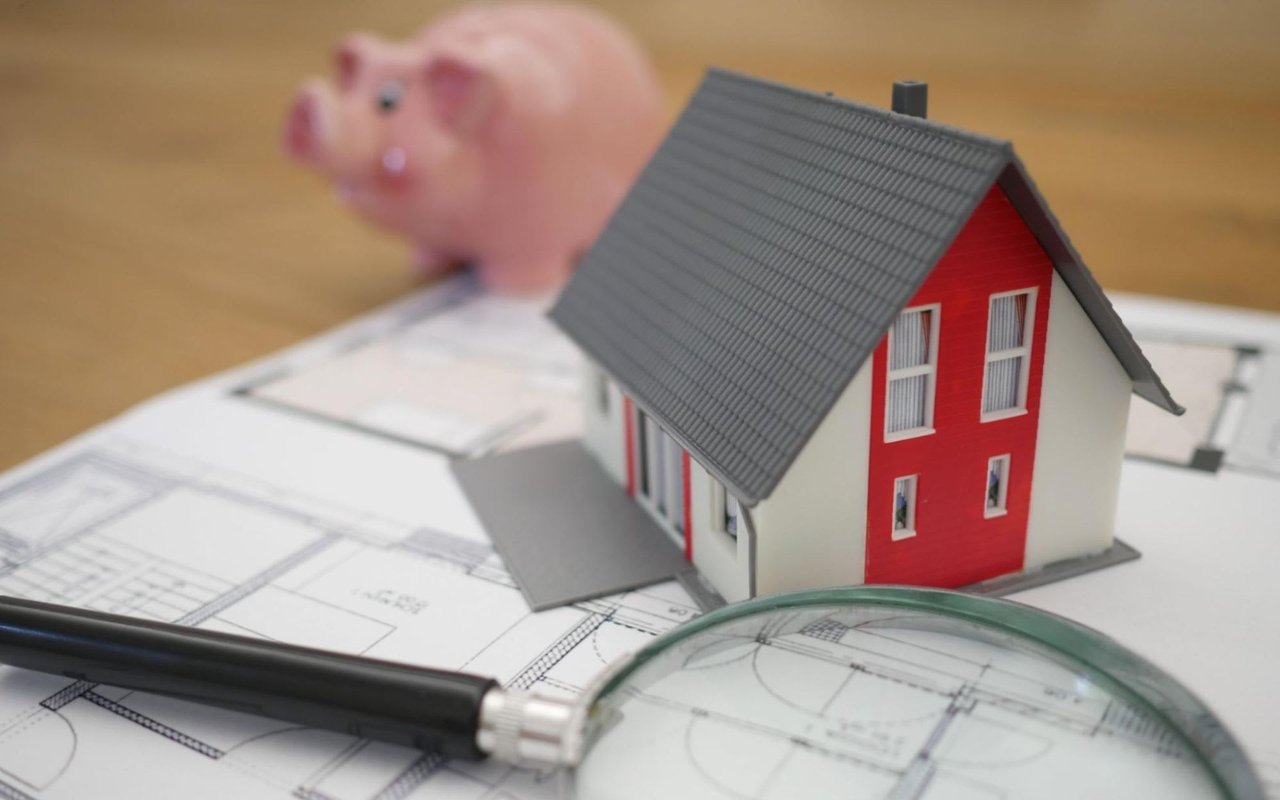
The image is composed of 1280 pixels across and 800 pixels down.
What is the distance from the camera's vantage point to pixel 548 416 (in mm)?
1351

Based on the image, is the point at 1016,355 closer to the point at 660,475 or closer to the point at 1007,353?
the point at 1007,353

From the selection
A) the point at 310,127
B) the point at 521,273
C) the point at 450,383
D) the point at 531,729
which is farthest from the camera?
the point at 521,273

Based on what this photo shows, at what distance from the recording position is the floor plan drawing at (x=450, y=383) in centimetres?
133

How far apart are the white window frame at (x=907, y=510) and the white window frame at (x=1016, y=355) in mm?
72

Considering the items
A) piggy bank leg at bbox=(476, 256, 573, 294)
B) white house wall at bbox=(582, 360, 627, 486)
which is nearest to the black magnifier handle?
white house wall at bbox=(582, 360, 627, 486)

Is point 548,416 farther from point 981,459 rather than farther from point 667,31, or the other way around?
point 667,31

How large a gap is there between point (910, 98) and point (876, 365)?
22 cm

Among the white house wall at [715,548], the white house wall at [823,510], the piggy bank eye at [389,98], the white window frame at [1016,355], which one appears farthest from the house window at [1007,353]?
the piggy bank eye at [389,98]

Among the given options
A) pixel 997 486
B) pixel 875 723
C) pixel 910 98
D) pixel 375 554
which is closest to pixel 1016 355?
pixel 997 486

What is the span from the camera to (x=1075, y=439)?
3.14 ft

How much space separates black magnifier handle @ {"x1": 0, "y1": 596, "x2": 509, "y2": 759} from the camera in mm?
753

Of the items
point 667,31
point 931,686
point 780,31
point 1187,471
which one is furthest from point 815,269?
point 667,31

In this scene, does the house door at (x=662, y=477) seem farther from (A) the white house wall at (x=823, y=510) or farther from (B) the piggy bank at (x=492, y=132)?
(B) the piggy bank at (x=492, y=132)

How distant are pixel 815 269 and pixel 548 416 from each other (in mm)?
538
